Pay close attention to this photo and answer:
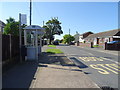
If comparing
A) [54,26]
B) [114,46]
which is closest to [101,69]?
[114,46]

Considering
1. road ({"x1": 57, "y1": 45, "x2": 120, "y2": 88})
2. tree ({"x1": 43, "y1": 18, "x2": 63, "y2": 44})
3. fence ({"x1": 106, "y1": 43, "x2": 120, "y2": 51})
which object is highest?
tree ({"x1": 43, "y1": 18, "x2": 63, "y2": 44})

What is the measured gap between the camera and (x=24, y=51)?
12.1 metres

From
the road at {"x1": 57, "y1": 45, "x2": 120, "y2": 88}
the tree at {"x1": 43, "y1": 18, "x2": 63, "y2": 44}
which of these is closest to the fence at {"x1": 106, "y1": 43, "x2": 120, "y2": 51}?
the road at {"x1": 57, "y1": 45, "x2": 120, "y2": 88}

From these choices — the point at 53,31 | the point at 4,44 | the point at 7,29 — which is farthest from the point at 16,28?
the point at 53,31

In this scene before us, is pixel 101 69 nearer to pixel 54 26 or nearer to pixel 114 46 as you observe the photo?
pixel 114 46

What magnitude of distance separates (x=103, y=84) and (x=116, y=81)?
79 centimetres

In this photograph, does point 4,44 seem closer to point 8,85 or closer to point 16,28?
point 8,85

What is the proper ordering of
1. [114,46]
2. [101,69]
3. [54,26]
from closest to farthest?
[101,69] < [114,46] < [54,26]

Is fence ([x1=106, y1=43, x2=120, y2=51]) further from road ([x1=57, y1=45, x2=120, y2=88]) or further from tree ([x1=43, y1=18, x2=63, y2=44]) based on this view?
tree ([x1=43, y1=18, x2=63, y2=44])

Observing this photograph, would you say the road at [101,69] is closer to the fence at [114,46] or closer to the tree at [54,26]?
the fence at [114,46]

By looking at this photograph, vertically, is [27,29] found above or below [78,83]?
above

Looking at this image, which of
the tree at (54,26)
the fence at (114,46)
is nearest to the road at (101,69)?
the fence at (114,46)

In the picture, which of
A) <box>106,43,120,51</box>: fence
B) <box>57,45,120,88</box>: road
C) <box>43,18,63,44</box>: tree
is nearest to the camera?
<box>57,45,120,88</box>: road

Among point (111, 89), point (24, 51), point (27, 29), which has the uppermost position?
point (27, 29)
